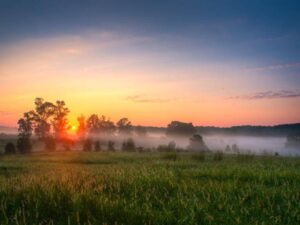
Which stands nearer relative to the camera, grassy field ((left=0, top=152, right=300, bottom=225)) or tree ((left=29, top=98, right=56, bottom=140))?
grassy field ((left=0, top=152, right=300, bottom=225))

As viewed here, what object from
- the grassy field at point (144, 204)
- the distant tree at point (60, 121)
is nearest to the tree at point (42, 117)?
the distant tree at point (60, 121)

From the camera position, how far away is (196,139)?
606 ft

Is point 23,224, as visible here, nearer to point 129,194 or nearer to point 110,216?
point 110,216

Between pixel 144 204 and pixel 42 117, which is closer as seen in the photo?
pixel 144 204

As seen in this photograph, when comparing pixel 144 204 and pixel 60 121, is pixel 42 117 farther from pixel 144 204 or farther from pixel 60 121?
pixel 144 204

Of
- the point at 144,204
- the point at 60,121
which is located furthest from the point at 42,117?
the point at 144,204

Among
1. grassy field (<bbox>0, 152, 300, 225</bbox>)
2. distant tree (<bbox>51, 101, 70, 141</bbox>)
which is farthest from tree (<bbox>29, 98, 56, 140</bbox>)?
grassy field (<bbox>0, 152, 300, 225</bbox>)

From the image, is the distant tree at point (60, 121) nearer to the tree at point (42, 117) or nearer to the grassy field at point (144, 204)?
the tree at point (42, 117)

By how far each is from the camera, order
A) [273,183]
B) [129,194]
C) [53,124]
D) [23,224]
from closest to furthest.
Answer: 1. [23,224]
2. [129,194]
3. [273,183]
4. [53,124]

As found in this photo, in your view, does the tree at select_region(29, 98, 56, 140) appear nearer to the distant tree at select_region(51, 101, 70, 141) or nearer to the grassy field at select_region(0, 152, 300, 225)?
the distant tree at select_region(51, 101, 70, 141)

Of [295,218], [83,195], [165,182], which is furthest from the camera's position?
[165,182]

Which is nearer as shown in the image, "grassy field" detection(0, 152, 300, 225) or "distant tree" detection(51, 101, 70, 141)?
"grassy field" detection(0, 152, 300, 225)

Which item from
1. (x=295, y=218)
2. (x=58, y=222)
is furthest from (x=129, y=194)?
(x=295, y=218)

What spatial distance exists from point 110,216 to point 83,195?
131 centimetres
